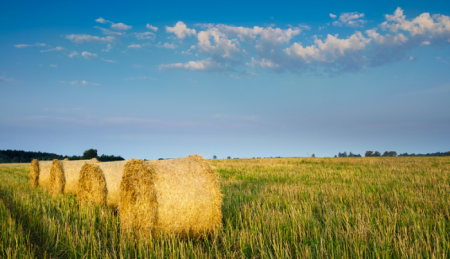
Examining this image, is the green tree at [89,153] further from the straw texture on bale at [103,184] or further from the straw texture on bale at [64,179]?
the straw texture on bale at [103,184]

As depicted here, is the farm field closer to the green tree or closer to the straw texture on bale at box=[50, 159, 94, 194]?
the straw texture on bale at box=[50, 159, 94, 194]

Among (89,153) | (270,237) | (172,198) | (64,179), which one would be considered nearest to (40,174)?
(64,179)

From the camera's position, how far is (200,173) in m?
5.29

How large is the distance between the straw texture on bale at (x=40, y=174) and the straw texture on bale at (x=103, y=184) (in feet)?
21.0

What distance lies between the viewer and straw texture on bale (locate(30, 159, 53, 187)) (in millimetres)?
12961

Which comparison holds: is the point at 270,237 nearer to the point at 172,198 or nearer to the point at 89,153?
the point at 172,198

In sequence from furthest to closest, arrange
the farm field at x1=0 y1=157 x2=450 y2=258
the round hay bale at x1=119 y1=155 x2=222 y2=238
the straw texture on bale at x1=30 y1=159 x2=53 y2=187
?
1. the straw texture on bale at x1=30 y1=159 x2=53 y2=187
2. the round hay bale at x1=119 y1=155 x2=222 y2=238
3. the farm field at x1=0 y1=157 x2=450 y2=258

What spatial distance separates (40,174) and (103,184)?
781 centimetres

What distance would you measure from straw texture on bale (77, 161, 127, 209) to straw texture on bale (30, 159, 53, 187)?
6.39m

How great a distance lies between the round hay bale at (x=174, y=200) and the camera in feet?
15.6

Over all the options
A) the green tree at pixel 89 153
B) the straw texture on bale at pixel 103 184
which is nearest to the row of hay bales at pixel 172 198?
the straw texture on bale at pixel 103 184

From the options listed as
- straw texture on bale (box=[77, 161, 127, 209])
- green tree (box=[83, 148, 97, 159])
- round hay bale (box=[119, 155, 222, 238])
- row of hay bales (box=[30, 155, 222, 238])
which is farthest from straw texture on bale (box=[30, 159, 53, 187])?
green tree (box=[83, 148, 97, 159])

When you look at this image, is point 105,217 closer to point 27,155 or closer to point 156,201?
point 156,201

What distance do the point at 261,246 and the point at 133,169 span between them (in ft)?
10.4
